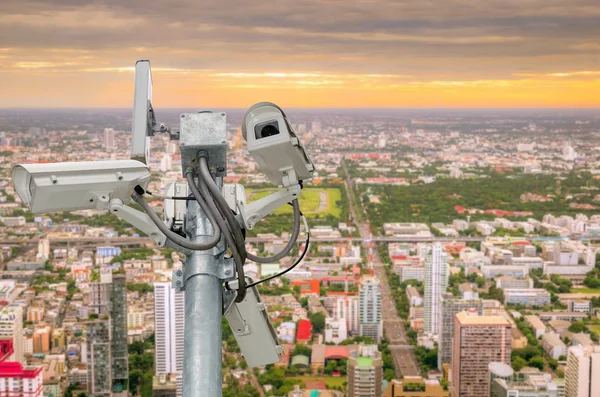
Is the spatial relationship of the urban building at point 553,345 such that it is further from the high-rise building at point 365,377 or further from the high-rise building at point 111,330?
the high-rise building at point 111,330

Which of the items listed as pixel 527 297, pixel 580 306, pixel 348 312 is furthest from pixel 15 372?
pixel 580 306

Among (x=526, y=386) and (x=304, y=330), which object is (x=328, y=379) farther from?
(x=526, y=386)

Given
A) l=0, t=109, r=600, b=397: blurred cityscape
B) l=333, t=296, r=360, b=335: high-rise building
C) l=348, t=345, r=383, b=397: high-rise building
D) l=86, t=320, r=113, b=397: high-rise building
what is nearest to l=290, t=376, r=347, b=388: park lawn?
l=0, t=109, r=600, b=397: blurred cityscape

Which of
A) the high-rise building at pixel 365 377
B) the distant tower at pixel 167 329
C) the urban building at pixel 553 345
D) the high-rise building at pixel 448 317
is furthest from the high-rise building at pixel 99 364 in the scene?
the urban building at pixel 553 345

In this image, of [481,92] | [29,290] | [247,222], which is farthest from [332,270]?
[247,222]

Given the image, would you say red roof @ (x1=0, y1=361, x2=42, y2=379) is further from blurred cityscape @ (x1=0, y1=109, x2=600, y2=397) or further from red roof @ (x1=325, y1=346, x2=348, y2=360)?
red roof @ (x1=325, y1=346, x2=348, y2=360)

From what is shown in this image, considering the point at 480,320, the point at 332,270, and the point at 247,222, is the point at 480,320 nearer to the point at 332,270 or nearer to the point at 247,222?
the point at 332,270
